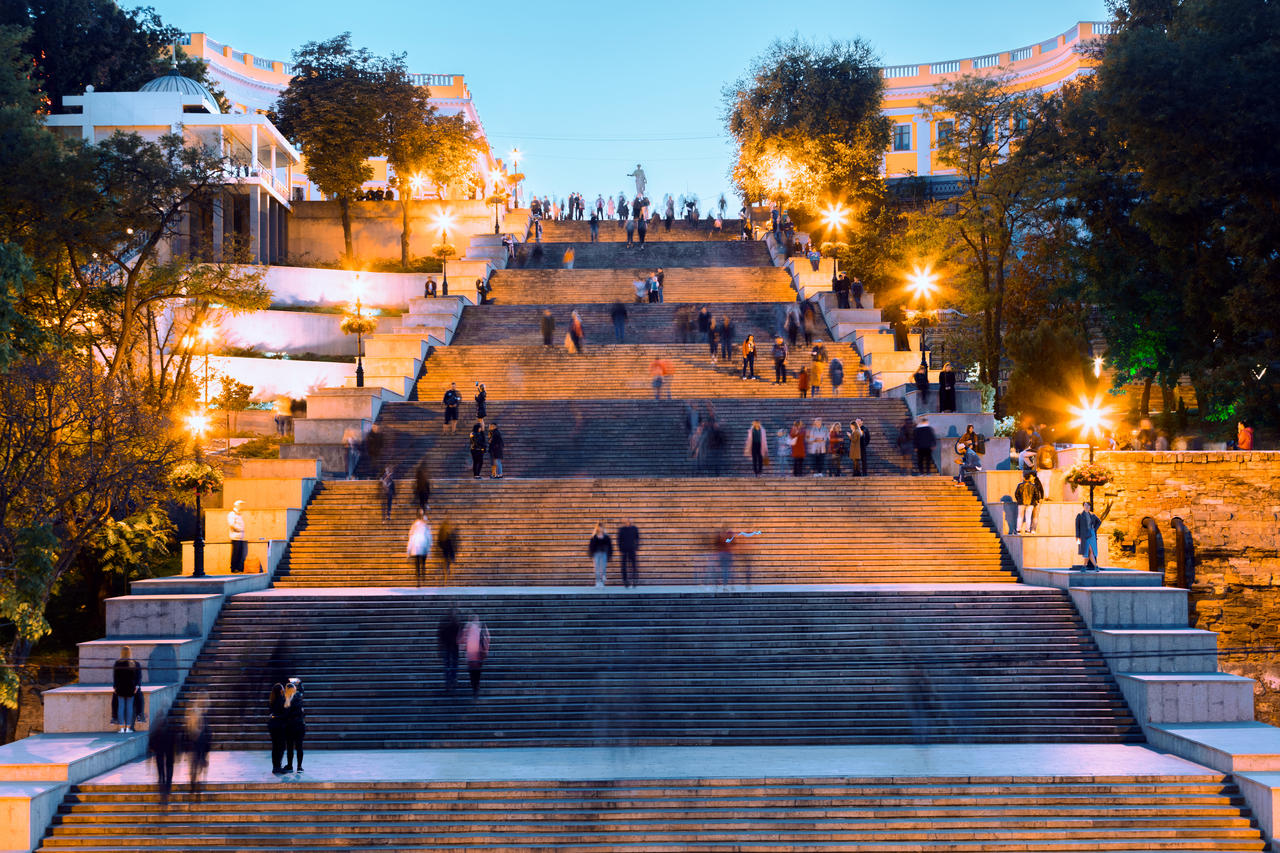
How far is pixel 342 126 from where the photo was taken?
157 ft

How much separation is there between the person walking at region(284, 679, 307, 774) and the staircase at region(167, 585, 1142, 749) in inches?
75.7

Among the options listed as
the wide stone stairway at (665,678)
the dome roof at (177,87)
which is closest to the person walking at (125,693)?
the wide stone stairway at (665,678)

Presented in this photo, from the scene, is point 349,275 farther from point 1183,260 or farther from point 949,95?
point 1183,260

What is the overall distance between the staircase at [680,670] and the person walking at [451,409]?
8.98 metres

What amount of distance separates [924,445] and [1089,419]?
8.77m

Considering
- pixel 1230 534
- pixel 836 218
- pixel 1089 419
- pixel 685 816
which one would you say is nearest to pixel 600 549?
pixel 685 816

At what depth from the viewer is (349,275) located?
1741 inches

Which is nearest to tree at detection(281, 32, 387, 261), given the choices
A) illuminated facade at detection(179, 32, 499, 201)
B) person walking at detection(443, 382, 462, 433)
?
illuminated facade at detection(179, 32, 499, 201)

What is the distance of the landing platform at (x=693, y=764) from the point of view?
44.8 feet

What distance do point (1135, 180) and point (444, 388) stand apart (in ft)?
64.5

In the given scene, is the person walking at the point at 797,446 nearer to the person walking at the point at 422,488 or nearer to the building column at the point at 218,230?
the person walking at the point at 422,488

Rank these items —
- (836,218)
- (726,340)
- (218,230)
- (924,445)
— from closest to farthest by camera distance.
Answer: (924,445) < (726,340) < (218,230) < (836,218)

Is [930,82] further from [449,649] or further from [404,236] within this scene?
[449,649]

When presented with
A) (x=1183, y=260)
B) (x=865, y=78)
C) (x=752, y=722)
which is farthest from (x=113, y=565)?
(x=865, y=78)
